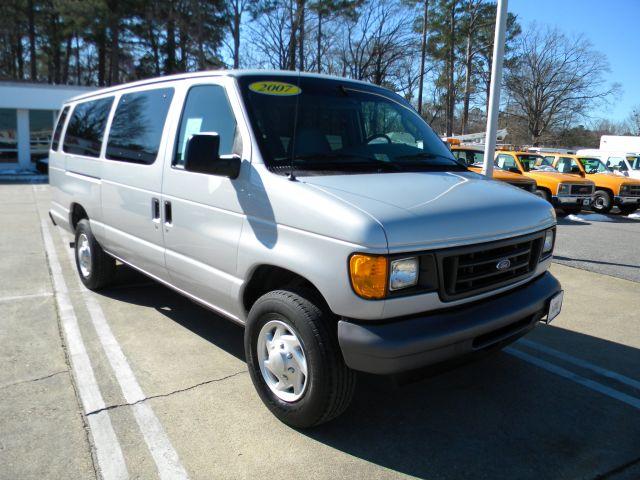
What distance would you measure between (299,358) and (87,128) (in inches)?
162

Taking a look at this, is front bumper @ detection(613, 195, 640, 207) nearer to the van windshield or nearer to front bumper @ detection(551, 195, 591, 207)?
front bumper @ detection(551, 195, 591, 207)

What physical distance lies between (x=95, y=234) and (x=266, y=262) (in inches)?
120

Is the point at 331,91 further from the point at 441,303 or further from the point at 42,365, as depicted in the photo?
the point at 42,365

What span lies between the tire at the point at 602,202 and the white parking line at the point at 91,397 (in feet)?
50.6

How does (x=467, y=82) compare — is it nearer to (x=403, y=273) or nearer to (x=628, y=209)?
(x=628, y=209)

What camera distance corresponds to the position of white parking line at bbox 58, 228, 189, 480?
108 inches

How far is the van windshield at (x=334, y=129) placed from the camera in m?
3.32

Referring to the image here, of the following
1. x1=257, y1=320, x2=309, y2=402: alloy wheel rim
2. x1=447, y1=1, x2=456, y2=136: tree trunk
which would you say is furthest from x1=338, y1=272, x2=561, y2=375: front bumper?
x1=447, y1=1, x2=456, y2=136: tree trunk

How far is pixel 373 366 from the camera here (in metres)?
2.56

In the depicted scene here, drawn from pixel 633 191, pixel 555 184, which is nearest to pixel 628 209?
pixel 633 191

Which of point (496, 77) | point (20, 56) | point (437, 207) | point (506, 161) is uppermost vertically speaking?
point (20, 56)

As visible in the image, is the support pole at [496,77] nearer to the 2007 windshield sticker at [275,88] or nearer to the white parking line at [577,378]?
the white parking line at [577,378]

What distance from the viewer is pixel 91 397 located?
343 centimetres

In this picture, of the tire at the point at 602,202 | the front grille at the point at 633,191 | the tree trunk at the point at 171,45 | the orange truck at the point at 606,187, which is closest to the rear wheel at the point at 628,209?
the orange truck at the point at 606,187
